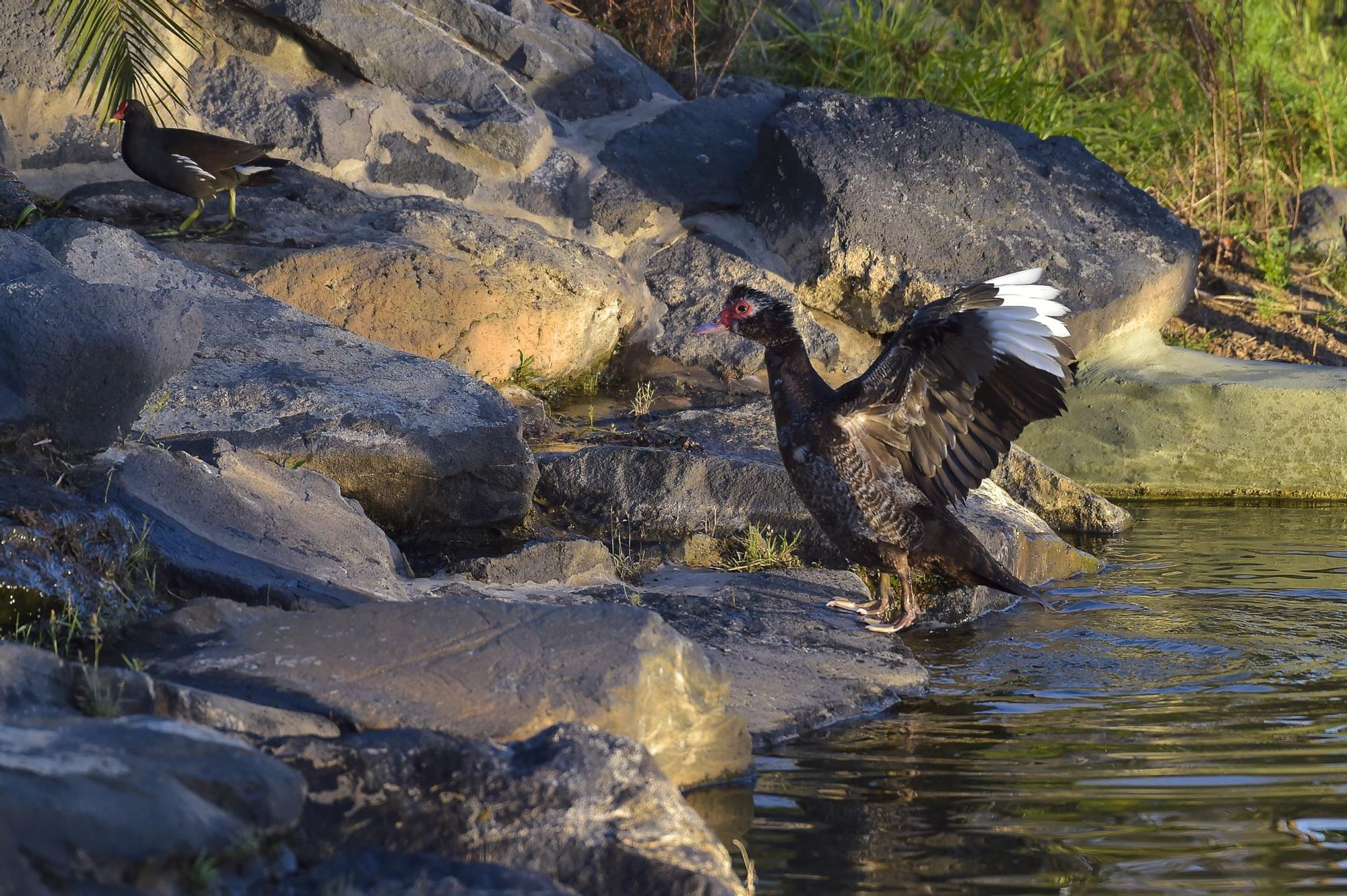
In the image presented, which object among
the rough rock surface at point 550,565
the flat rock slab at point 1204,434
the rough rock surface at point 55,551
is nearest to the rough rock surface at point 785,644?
the rough rock surface at point 550,565

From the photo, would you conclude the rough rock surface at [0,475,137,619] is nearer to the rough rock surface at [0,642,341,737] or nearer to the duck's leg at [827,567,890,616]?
the rough rock surface at [0,642,341,737]

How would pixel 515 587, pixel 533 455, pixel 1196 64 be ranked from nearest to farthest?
1. pixel 515 587
2. pixel 533 455
3. pixel 1196 64

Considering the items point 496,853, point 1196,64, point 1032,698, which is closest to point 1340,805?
point 1032,698

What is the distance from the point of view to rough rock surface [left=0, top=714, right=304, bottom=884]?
248cm

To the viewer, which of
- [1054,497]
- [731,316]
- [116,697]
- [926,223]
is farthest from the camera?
[926,223]

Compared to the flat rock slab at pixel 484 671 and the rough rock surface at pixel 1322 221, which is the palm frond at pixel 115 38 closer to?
the flat rock slab at pixel 484 671

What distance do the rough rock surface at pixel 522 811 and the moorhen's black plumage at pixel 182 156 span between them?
183 inches

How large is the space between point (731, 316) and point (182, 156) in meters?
2.99

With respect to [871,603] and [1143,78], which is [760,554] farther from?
[1143,78]

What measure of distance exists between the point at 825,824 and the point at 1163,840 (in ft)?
→ 2.46

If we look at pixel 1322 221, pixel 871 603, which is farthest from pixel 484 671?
pixel 1322 221

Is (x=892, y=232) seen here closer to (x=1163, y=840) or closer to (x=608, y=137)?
(x=608, y=137)

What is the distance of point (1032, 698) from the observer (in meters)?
4.62

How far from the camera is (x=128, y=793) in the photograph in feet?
8.46
